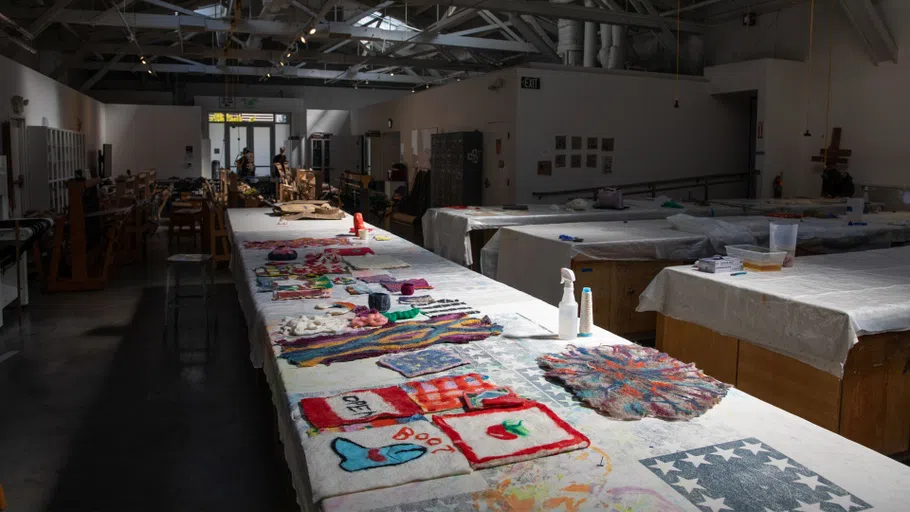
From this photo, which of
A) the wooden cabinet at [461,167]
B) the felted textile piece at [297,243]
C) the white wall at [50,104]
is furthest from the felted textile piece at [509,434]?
the white wall at [50,104]

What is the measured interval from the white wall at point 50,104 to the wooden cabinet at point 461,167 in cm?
644

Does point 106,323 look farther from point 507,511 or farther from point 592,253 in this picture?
point 507,511

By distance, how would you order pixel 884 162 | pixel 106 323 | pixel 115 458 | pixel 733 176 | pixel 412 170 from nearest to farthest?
pixel 115 458 → pixel 106 323 → pixel 884 162 → pixel 733 176 → pixel 412 170

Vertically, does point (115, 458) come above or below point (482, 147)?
below

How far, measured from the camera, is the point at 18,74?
10.5 metres

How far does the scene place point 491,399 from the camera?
87.5 inches

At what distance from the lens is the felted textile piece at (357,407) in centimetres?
210

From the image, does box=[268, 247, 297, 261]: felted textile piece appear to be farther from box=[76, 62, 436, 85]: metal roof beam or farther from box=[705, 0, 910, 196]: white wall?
box=[76, 62, 436, 85]: metal roof beam

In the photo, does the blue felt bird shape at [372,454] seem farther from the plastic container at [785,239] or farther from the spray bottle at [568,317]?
the plastic container at [785,239]

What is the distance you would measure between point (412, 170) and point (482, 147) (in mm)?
3846

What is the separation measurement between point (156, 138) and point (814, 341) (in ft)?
61.5

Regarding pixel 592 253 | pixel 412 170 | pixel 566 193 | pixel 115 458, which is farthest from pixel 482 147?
pixel 115 458

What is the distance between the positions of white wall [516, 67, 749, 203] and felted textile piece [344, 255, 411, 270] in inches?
238

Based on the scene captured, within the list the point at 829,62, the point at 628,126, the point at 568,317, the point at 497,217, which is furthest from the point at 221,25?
the point at 568,317
